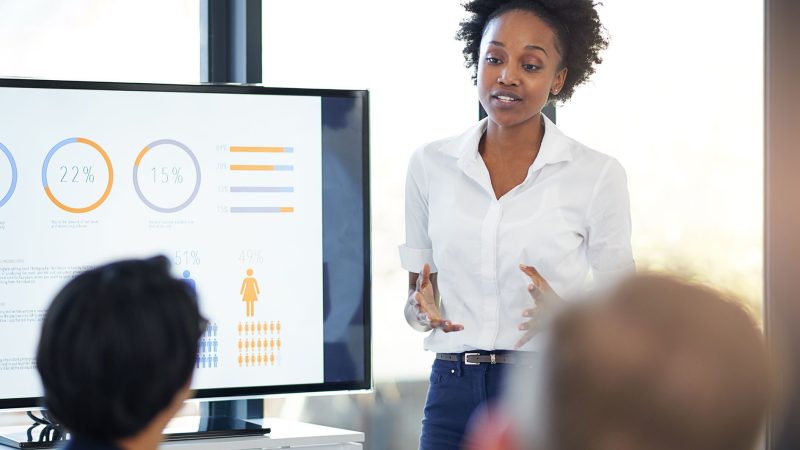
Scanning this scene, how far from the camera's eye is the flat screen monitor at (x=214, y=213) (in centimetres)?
300

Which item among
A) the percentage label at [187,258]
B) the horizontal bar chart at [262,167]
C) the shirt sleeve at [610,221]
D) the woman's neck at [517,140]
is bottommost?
the percentage label at [187,258]

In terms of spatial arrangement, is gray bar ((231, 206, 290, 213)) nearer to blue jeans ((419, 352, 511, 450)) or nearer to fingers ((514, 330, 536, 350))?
blue jeans ((419, 352, 511, 450))

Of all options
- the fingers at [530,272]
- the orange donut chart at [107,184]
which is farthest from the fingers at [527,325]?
the orange donut chart at [107,184]

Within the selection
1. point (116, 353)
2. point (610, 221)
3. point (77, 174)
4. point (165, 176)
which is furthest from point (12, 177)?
point (116, 353)

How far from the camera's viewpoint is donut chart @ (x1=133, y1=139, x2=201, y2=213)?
312 cm

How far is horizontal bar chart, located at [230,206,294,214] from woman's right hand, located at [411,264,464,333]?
0.60 meters

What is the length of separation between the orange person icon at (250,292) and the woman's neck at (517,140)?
832 mm

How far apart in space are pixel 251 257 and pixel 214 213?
0.17 meters

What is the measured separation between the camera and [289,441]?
3.05 m

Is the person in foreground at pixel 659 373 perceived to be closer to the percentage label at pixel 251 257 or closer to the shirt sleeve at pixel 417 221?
the shirt sleeve at pixel 417 221

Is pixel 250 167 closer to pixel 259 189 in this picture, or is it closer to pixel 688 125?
pixel 259 189

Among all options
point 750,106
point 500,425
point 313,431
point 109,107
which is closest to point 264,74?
point 109,107

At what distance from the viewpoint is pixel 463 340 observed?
2.68 meters

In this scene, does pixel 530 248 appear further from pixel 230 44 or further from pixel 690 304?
pixel 690 304
